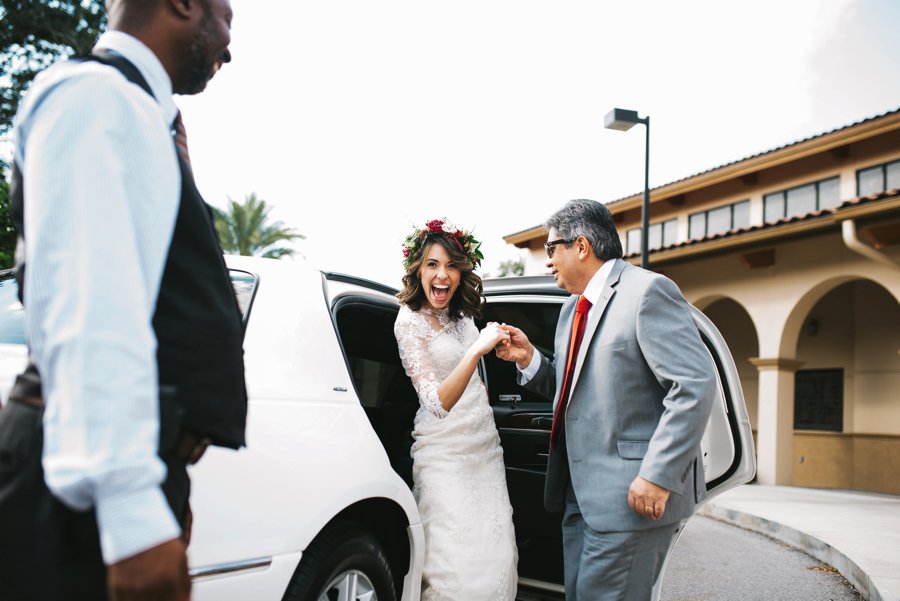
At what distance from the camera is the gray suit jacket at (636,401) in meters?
2.34

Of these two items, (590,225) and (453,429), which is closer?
(590,225)

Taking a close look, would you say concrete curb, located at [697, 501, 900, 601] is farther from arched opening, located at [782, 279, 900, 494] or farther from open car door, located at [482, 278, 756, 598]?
arched opening, located at [782, 279, 900, 494]

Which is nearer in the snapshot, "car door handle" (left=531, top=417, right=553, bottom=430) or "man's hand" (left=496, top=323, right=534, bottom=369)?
"man's hand" (left=496, top=323, right=534, bottom=369)

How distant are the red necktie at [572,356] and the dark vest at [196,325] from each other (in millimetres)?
1730

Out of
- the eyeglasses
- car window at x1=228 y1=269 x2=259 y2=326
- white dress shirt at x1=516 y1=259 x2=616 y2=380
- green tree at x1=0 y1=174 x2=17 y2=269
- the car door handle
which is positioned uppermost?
green tree at x1=0 y1=174 x2=17 y2=269

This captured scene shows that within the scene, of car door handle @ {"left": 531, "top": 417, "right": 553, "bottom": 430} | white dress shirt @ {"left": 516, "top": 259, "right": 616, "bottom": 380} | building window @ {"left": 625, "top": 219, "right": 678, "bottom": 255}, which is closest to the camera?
white dress shirt @ {"left": 516, "top": 259, "right": 616, "bottom": 380}

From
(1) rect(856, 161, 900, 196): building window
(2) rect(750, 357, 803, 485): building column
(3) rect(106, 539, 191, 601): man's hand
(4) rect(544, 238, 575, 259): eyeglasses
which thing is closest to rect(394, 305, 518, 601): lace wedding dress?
(4) rect(544, 238, 575, 259): eyeglasses

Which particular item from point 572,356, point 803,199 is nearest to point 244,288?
point 572,356

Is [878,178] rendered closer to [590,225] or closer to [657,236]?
[657,236]

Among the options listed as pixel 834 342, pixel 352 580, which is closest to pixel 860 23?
pixel 834 342

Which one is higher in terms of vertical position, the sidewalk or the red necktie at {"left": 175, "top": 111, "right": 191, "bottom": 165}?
the red necktie at {"left": 175, "top": 111, "right": 191, "bottom": 165}

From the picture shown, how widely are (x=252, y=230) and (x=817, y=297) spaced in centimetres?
2224

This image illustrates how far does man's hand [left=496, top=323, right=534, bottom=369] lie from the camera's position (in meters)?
3.07

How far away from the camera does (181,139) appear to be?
4.36ft
